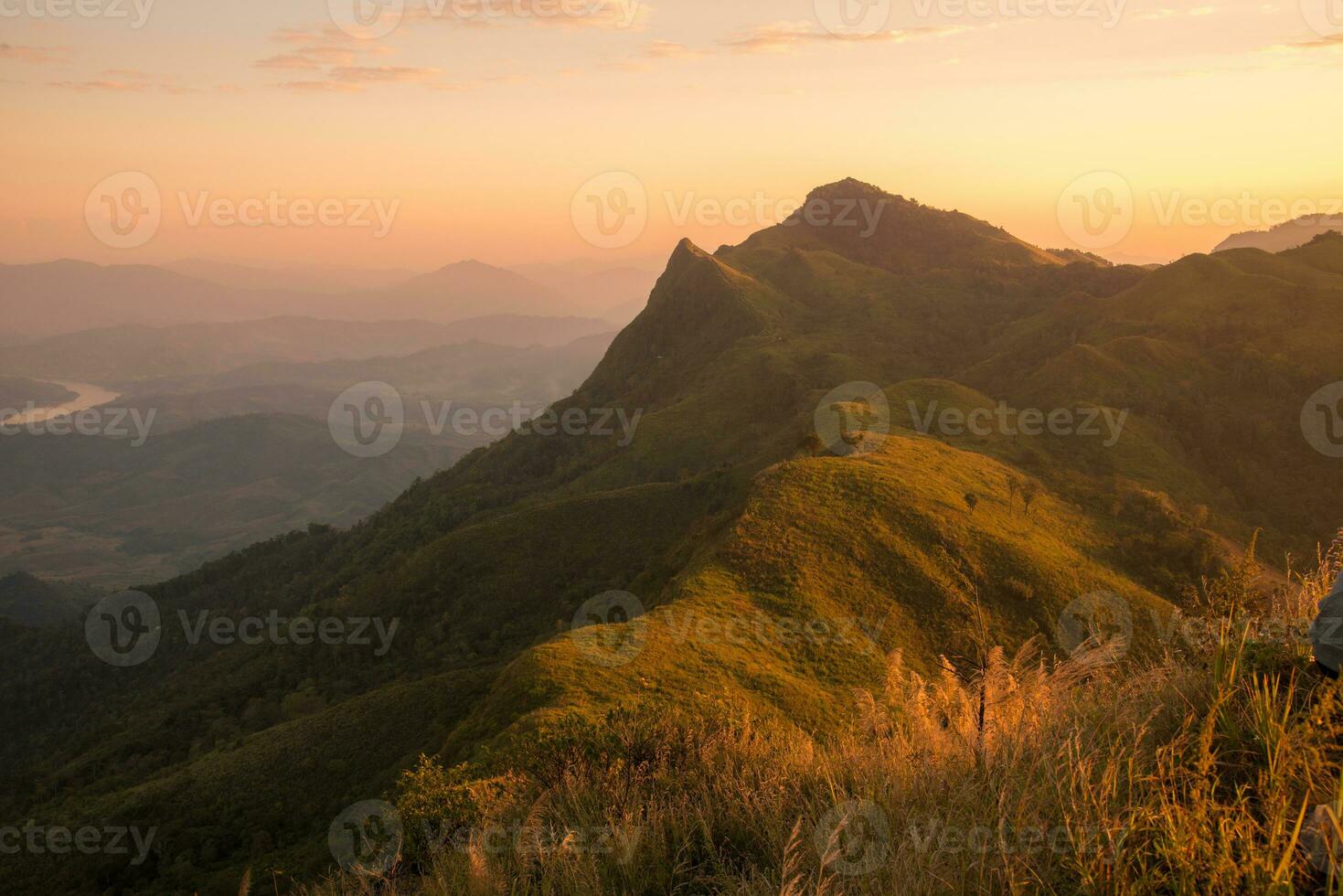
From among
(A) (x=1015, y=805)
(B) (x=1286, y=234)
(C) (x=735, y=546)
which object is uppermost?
(B) (x=1286, y=234)

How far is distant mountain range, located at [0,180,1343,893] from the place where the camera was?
2859 cm

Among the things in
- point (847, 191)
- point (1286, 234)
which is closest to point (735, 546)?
point (847, 191)

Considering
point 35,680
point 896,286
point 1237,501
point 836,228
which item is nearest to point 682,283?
point 896,286

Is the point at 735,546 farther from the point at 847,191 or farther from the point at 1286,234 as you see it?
the point at 1286,234

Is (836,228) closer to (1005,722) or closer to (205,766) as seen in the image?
(205,766)

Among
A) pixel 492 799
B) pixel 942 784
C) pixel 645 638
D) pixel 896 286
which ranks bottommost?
pixel 645 638

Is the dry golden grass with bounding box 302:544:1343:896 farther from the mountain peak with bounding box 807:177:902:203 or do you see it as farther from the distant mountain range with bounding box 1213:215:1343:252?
the distant mountain range with bounding box 1213:215:1343:252

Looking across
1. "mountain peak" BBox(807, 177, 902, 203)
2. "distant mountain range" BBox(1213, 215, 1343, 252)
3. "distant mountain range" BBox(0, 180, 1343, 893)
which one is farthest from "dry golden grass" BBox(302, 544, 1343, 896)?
"distant mountain range" BBox(1213, 215, 1343, 252)

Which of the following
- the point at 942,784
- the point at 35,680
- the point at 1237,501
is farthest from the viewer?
the point at 35,680

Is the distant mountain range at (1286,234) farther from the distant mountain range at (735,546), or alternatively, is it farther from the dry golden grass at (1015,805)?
the dry golden grass at (1015,805)

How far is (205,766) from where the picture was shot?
33.9 metres

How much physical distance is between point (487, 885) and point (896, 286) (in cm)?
11634

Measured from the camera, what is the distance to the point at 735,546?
35812 millimetres

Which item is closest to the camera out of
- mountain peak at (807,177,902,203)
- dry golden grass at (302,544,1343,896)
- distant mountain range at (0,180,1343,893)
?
dry golden grass at (302,544,1343,896)
